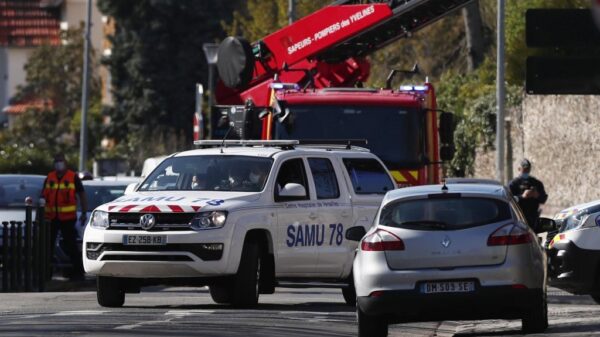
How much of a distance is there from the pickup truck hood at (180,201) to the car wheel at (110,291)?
84 cm

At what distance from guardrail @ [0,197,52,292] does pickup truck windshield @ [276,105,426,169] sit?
3.50 m

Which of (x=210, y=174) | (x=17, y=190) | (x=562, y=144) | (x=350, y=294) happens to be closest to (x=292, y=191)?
(x=210, y=174)

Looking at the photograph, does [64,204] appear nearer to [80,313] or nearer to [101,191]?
[101,191]

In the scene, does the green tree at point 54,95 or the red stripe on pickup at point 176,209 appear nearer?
the red stripe on pickup at point 176,209

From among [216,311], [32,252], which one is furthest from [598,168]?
[216,311]

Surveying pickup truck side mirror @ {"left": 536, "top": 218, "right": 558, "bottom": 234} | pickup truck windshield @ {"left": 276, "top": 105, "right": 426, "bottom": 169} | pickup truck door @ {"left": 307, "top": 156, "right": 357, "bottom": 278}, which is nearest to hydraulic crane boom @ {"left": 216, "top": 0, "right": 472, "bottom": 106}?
pickup truck windshield @ {"left": 276, "top": 105, "right": 426, "bottom": 169}

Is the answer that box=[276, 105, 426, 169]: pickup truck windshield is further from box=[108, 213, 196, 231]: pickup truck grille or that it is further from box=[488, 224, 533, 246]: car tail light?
box=[488, 224, 533, 246]: car tail light

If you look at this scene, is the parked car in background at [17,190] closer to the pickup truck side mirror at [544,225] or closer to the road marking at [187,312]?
the road marking at [187,312]

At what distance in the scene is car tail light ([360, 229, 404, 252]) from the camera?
1482 cm

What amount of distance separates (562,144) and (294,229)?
20.0m

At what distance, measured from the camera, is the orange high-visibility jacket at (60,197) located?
26297 mm

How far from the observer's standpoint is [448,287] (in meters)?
14.8

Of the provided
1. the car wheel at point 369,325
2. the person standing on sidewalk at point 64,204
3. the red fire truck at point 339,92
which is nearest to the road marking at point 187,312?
the car wheel at point 369,325

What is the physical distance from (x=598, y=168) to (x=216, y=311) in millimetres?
18954
